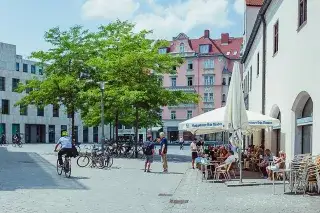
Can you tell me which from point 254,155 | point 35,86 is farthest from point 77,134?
point 254,155

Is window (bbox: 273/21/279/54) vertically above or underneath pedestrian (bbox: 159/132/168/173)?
above

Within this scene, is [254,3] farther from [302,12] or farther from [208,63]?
[208,63]

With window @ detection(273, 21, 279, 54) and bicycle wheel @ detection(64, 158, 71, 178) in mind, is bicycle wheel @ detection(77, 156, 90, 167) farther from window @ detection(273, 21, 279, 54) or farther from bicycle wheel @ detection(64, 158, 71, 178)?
window @ detection(273, 21, 279, 54)

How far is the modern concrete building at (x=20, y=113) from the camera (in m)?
69.2

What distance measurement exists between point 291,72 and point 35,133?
2506 inches

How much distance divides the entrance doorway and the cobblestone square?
57.8 m

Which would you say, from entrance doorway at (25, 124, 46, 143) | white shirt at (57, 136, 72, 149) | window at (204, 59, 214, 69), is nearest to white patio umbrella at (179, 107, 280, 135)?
white shirt at (57, 136, 72, 149)

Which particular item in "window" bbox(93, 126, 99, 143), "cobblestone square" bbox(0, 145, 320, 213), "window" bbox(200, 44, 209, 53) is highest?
"window" bbox(200, 44, 209, 53)

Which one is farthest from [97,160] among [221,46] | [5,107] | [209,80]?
[221,46]

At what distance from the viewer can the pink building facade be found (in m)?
82.6

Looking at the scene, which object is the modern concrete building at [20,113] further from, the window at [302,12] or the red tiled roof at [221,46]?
the window at [302,12]

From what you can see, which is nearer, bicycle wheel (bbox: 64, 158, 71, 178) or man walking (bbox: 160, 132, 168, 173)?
bicycle wheel (bbox: 64, 158, 71, 178)

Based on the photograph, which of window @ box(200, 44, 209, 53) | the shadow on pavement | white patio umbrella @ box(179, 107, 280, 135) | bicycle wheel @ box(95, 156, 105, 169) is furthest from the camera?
window @ box(200, 44, 209, 53)

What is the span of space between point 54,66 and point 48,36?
7.18 ft
